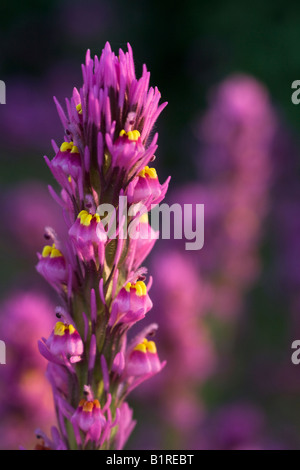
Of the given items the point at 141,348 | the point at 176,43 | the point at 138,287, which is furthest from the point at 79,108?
the point at 176,43

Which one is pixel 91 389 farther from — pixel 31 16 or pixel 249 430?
pixel 31 16

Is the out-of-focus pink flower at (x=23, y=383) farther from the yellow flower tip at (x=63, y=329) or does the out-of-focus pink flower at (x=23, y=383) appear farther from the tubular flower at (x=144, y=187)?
the tubular flower at (x=144, y=187)

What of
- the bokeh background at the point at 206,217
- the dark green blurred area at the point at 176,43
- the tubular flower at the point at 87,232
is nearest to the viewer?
the tubular flower at the point at 87,232

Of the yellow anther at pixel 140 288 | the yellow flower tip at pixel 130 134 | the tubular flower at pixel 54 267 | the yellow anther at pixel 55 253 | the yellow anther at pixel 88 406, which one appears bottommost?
the yellow anther at pixel 88 406

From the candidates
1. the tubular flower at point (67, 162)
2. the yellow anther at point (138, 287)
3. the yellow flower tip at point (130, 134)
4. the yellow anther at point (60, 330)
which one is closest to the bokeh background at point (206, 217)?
the yellow anther at point (60, 330)

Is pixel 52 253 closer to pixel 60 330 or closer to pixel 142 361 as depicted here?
pixel 60 330

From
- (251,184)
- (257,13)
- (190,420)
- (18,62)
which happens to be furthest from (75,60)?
(190,420)
